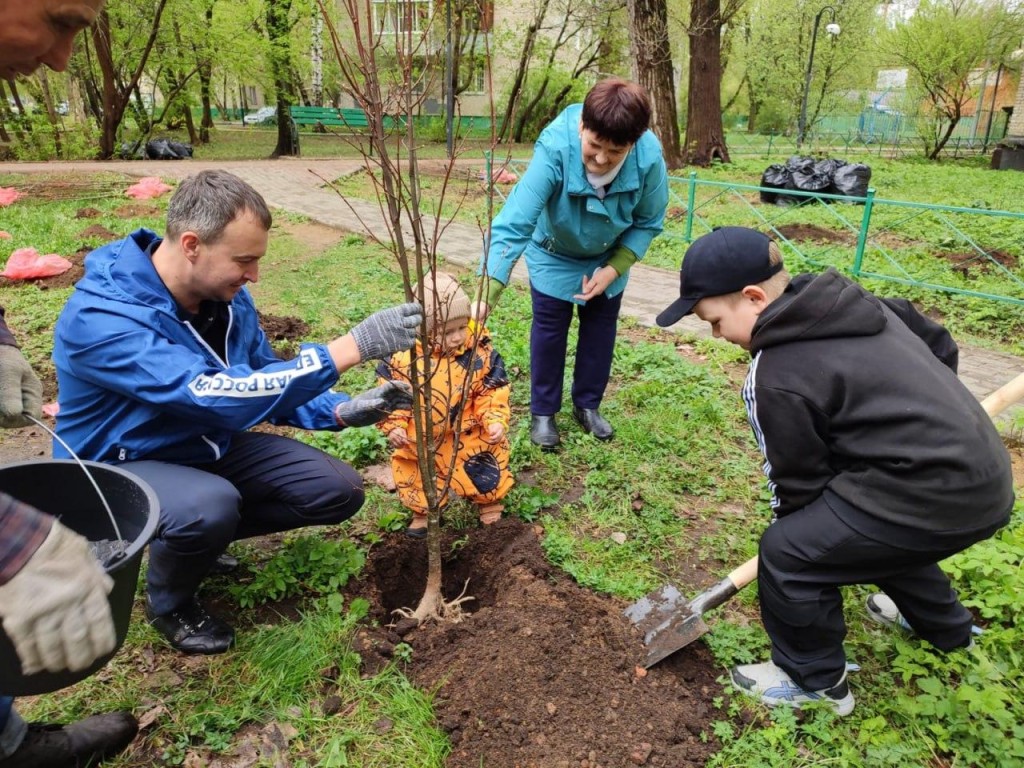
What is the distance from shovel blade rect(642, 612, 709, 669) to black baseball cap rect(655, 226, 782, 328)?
38.3 inches

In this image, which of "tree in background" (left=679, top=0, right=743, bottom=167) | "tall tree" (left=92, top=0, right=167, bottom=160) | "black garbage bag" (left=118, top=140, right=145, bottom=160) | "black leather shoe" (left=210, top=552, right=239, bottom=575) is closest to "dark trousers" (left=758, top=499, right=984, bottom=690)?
"black leather shoe" (left=210, top=552, right=239, bottom=575)

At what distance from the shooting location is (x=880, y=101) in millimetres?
38688

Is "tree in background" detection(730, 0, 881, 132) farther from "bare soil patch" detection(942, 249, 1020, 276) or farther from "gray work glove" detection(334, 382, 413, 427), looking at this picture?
"gray work glove" detection(334, 382, 413, 427)

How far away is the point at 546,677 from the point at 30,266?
254 inches

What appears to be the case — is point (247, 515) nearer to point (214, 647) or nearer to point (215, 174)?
point (214, 647)

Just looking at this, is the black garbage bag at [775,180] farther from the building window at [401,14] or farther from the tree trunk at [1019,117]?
the tree trunk at [1019,117]

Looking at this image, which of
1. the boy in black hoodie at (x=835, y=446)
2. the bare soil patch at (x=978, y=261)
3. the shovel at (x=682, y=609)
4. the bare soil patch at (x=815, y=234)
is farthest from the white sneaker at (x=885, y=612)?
the bare soil patch at (x=815, y=234)

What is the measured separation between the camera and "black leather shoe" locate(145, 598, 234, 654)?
222 centimetres

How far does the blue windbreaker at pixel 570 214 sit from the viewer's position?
3111 millimetres

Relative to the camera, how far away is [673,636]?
7.30 feet

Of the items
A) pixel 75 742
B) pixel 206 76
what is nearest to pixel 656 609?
pixel 75 742

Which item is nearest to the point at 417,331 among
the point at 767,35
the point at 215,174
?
the point at 215,174

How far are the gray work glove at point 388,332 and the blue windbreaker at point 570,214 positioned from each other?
0.98m

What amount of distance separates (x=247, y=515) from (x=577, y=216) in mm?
1861
